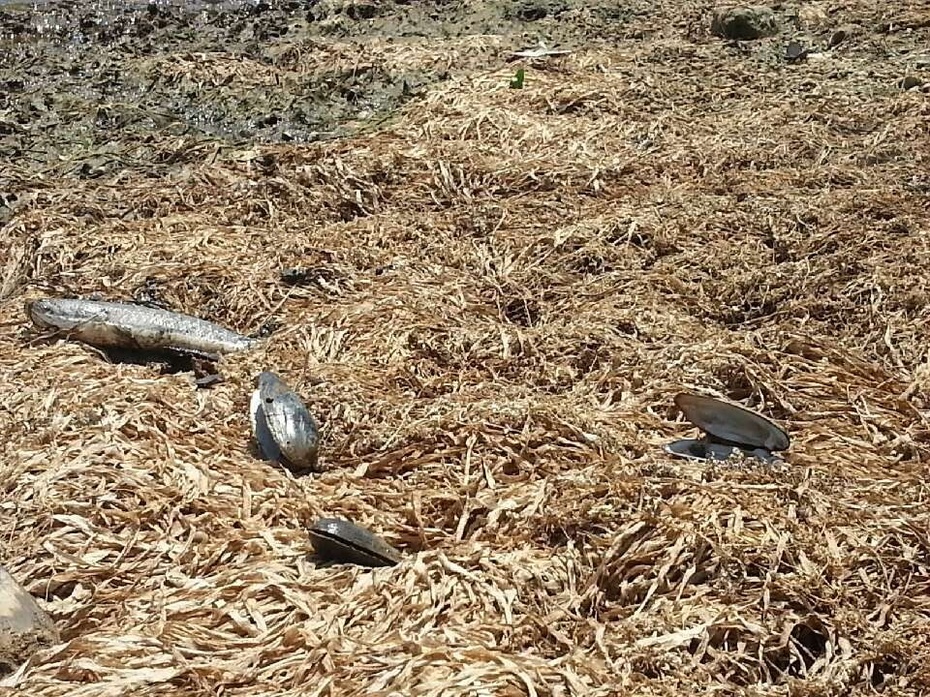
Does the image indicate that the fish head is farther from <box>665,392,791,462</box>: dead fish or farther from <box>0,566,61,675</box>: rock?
<box>665,392,791,462</box>: dead fish

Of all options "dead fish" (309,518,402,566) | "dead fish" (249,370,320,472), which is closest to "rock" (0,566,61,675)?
"dead fish" (309,518,402,566)

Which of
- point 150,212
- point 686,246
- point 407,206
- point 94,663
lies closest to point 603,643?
point 94,663

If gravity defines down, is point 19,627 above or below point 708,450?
above

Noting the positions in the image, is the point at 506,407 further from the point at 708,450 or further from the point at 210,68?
the point at 210,68

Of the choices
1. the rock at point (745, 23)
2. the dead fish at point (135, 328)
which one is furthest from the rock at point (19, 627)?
the rock at point (745, 23)

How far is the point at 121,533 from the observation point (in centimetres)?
374

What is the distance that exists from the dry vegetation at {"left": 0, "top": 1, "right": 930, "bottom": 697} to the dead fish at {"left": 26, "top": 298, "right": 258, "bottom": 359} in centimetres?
13

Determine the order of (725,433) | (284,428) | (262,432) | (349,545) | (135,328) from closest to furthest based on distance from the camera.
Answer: (349,545) → (725,433) → (284,428) → (262,432) → (135,328)

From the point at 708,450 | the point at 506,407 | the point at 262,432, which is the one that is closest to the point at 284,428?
the point at 262,432

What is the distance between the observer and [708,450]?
4.10 meters

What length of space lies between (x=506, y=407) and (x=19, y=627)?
2029 millimetres

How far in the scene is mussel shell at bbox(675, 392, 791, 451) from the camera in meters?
4.07

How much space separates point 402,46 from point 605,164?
346 centimetres

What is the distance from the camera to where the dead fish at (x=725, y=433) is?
160 inches
